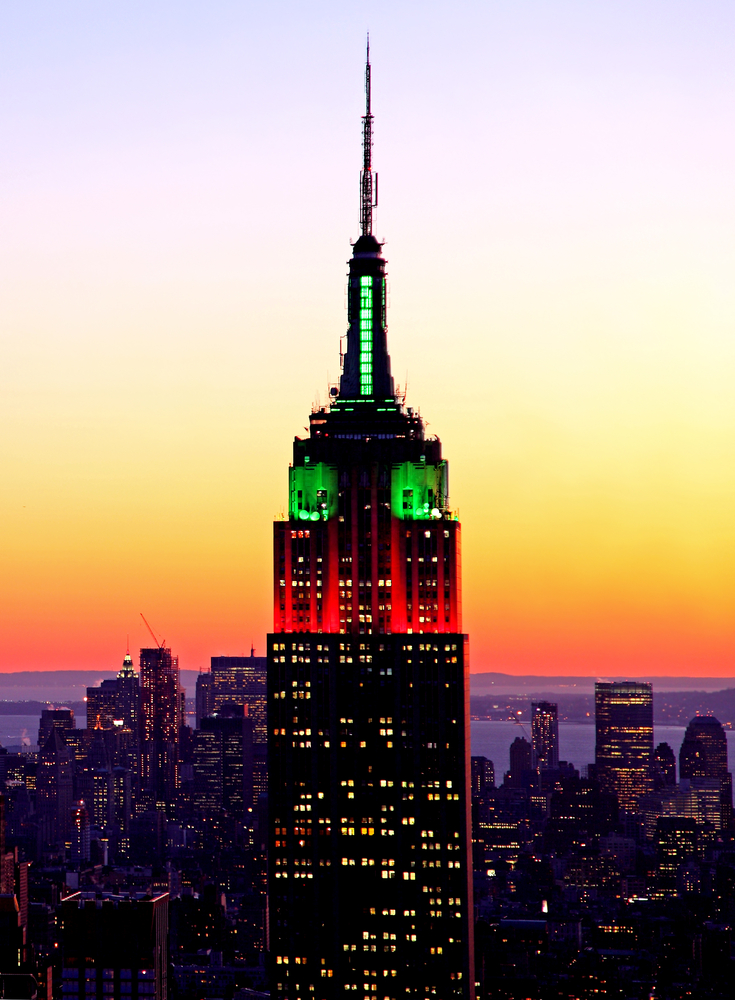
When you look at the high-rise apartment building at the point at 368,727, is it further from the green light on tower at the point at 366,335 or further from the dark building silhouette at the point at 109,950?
the dark building silhouette at the point at 109,950

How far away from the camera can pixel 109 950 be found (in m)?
62.1

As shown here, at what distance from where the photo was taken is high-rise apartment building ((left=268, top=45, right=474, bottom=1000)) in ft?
224

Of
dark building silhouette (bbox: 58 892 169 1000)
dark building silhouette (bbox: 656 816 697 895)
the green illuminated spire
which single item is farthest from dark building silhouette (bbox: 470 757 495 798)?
dark building silhouette (bbox: 58 892 169 1000)

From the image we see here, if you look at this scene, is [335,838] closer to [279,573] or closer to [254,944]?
[279,573]

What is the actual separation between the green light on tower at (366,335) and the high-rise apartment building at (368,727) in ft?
5.89

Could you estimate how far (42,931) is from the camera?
338ft

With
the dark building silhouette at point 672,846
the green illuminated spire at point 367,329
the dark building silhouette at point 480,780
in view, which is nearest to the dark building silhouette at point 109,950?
the green illuminated spire at point 367,329

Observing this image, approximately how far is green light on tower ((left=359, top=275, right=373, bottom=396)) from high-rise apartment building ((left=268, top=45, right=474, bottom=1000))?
1797mm

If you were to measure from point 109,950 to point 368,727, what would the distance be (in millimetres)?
13161

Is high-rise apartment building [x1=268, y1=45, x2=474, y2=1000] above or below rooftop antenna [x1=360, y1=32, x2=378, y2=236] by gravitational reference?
below

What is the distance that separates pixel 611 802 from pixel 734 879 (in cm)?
4643

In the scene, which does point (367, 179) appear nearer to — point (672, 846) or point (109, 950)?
point (109, 950)

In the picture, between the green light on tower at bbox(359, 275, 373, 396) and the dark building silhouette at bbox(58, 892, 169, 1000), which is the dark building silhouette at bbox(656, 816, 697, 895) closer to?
the green light on tower at bbox(359, 275, 373, 396)

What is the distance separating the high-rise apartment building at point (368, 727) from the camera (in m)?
68.1
